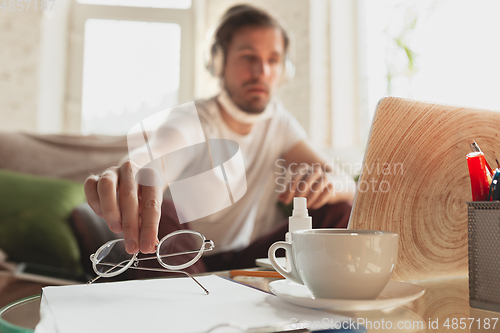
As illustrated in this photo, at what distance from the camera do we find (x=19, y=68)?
2521 millimetres

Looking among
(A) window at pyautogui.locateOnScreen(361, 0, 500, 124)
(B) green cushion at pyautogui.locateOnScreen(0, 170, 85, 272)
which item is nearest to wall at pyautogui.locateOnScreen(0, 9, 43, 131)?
(B) green cushion at pyautogui.locateOnScreen(0, 170, 85, 272)

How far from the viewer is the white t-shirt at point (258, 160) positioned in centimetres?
153

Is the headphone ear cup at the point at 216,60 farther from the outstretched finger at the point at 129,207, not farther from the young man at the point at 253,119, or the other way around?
the outstretched finger at the point at 129,207

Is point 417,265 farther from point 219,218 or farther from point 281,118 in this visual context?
point 281,118

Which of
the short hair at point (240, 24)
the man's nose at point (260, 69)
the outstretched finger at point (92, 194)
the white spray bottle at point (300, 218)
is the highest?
the short hair at point (240, 24)

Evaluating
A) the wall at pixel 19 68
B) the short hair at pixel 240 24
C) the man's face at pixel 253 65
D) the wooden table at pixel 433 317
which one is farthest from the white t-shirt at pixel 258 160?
the wall at pixel 19 68

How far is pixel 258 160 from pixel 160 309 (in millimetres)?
1400

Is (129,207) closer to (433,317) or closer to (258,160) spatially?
(433,317)

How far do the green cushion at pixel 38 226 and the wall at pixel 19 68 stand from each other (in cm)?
138

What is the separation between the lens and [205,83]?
3.05 metres

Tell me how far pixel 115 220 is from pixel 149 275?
491 mm

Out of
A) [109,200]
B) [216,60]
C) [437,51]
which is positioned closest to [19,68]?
[216,60]

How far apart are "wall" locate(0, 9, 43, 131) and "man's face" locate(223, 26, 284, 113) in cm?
154

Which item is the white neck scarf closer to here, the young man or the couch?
the young man
